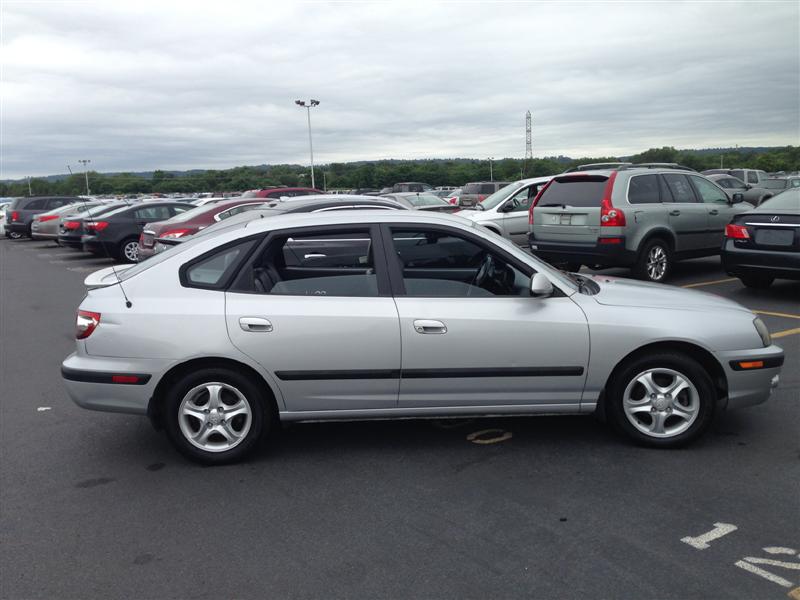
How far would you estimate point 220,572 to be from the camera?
126 inches

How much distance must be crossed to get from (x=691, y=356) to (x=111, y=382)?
365cm

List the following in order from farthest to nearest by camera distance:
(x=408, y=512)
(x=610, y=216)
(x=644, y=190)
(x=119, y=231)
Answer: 1. (x=119, y=231)
2. (x=644, y=190)
3. (x=610, y=216)
4. (x=408, y=512)

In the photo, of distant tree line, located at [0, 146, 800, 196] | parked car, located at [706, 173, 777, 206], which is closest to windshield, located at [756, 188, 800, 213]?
parked car, located at [706, 173, 777, 206]

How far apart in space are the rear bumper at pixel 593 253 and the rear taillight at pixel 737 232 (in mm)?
1351

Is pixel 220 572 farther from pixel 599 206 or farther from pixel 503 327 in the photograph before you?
pixel 599 206

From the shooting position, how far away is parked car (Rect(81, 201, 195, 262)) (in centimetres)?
1800

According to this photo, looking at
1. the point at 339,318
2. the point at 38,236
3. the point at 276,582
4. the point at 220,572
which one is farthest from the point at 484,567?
the point at 38,236

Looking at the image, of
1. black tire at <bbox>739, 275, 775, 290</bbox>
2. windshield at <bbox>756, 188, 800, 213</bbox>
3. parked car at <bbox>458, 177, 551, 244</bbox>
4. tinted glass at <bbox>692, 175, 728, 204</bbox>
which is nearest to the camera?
windshield at <bbox>756, 188, 800, 213</bbox>

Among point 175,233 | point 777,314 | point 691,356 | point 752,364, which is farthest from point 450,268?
point 175,233

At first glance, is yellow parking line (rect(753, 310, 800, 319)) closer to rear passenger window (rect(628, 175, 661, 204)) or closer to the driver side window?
rear passenger window (rect(628, 175, 661, 204))

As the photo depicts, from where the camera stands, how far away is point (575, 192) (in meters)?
10.8

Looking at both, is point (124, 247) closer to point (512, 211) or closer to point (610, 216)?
point (512, 211)

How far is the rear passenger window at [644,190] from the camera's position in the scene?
34.8 ft

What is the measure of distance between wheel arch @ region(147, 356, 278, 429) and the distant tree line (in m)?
54.1
